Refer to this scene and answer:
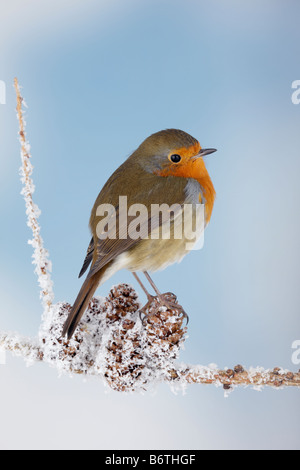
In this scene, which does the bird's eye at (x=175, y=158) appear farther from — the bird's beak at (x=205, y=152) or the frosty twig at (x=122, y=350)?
the frosty twig at (x=122, y=350)

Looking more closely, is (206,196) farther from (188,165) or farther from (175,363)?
(175,363)

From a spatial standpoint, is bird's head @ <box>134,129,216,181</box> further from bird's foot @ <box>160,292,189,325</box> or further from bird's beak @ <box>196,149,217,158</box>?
bird's foot @ <box>160,292,189,325</box>

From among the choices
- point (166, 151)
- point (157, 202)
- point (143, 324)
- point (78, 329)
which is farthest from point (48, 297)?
point (166, 151)

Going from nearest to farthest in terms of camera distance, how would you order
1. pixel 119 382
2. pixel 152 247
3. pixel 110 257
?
pixel 119 382 < pixel 110 257 < pixel 152 247

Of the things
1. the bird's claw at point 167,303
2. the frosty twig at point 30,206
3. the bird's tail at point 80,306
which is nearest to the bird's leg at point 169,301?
the bird's claw at point 167,303

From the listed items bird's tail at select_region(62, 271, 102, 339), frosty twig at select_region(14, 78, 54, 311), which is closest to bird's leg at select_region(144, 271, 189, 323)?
bird's tail at select_region(62, 271, 102, 339)
